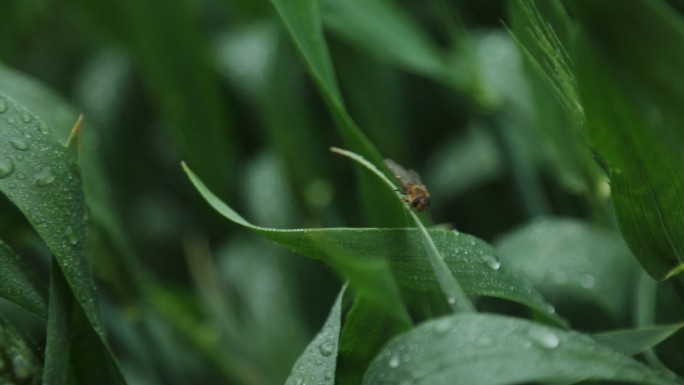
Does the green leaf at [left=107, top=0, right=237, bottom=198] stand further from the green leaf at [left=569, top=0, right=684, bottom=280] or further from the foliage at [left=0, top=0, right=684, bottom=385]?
the green leaf at [left=569, top=0, right=684, bottom=280]

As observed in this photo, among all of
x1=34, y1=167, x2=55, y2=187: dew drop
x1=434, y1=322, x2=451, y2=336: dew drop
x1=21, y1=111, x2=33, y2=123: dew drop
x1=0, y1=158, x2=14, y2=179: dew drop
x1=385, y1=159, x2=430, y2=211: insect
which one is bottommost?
x1=385, y1=159, x2=430, y2=211: insect

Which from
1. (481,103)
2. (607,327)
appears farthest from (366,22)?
(607,327)

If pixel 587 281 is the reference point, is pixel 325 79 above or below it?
above

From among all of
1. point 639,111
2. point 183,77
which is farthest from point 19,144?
point 183,77

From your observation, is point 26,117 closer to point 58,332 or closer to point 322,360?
point 58,332

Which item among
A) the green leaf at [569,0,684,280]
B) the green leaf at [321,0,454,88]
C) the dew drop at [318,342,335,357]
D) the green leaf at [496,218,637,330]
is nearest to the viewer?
the green leaf at [569,0,684,280]

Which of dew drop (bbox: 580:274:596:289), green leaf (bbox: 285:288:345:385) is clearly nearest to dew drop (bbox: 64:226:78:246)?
green leaf (bbox: 285:288:345:385)

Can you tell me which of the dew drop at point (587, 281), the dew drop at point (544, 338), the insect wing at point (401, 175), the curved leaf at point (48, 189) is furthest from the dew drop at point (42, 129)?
the dew drop at point (587, 281)

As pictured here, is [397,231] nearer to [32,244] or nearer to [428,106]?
[32,244]
